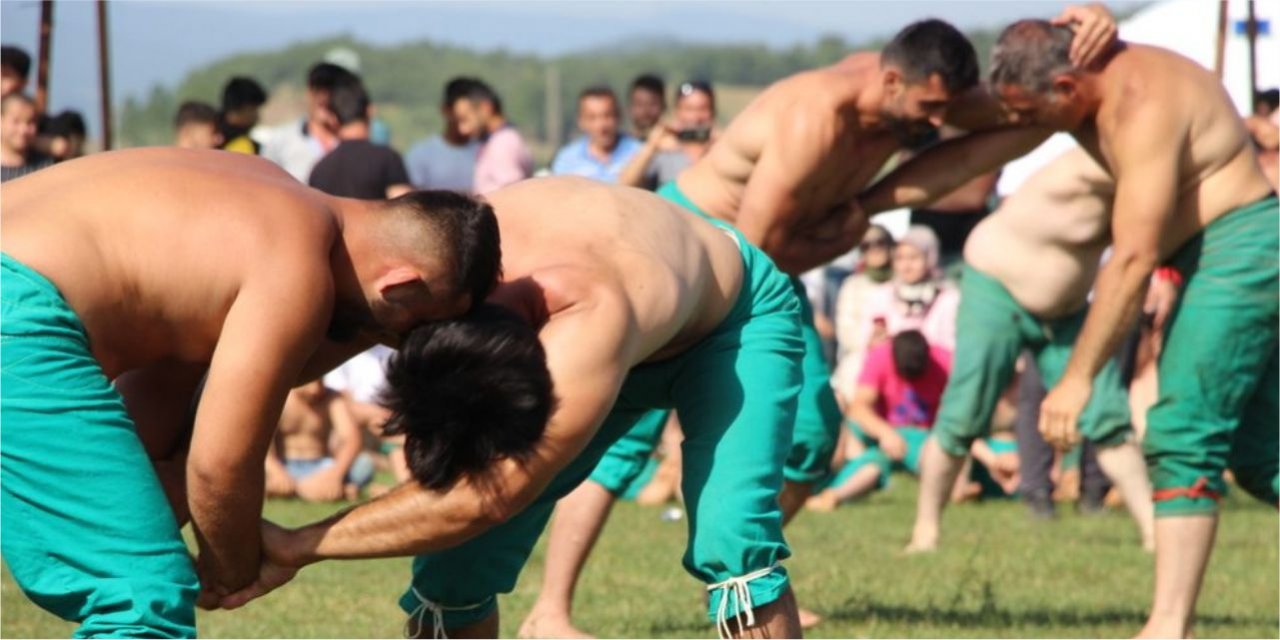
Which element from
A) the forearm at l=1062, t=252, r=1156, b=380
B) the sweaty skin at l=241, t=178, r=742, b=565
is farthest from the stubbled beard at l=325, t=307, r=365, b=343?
the forearm at l=1062, t=252, r=1156, b=380

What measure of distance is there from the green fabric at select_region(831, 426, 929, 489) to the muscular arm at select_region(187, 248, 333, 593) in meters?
6.66

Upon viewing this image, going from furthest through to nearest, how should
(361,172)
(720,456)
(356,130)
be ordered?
(356,130) < (361,172) < (720,456)

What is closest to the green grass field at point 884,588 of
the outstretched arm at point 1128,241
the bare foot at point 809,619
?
the bare foot at point 809,619

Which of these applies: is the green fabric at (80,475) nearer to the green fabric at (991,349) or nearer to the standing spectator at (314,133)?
the green fabric at (991,349)

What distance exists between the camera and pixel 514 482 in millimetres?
4070

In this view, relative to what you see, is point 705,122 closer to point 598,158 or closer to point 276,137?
point 598,158

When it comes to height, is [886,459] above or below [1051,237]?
below

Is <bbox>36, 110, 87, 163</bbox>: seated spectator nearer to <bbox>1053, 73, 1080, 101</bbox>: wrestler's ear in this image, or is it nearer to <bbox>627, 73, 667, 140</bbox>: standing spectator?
<bbox>627, 73, 667, 140</bbox>: standing spectator

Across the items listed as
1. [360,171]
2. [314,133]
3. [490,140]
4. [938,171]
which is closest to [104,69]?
[314,133]

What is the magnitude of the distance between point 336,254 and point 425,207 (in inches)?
7.6

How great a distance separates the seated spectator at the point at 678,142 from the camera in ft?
34.2

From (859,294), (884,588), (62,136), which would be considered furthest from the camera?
(859,294)

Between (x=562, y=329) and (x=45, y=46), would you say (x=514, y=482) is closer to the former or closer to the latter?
(x=562, y=329)

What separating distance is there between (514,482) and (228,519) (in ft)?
1.83
